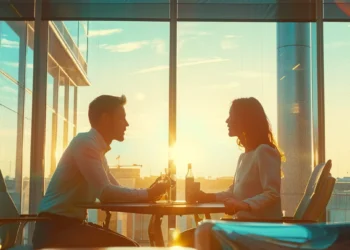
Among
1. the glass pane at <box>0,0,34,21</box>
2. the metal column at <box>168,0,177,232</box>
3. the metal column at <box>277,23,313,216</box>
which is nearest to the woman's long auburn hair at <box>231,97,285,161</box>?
the metal column at <box>168,0,177,232</box>

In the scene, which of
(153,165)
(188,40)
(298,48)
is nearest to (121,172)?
(153,165)

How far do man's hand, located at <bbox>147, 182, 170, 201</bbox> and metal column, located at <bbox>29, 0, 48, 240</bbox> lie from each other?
9.46 feet

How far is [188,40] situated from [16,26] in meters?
1.82

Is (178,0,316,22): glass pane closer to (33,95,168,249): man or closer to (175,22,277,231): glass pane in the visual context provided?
(175,22,277,231): glass pane

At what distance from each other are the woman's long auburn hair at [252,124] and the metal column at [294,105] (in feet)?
8.90

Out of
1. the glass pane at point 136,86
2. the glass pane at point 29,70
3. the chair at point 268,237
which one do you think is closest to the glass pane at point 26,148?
the glass pane at point 29,70

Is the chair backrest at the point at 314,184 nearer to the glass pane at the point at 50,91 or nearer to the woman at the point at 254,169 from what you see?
the woman at the point at 254,169

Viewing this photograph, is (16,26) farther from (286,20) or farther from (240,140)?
(240,140)

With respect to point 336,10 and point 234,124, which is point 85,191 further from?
point 336,10

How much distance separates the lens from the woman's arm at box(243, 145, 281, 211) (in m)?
3.72

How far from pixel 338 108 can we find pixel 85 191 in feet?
12.6

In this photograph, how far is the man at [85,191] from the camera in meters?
3.54

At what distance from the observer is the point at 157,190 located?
388 cm

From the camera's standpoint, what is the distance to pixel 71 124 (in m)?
6.66
